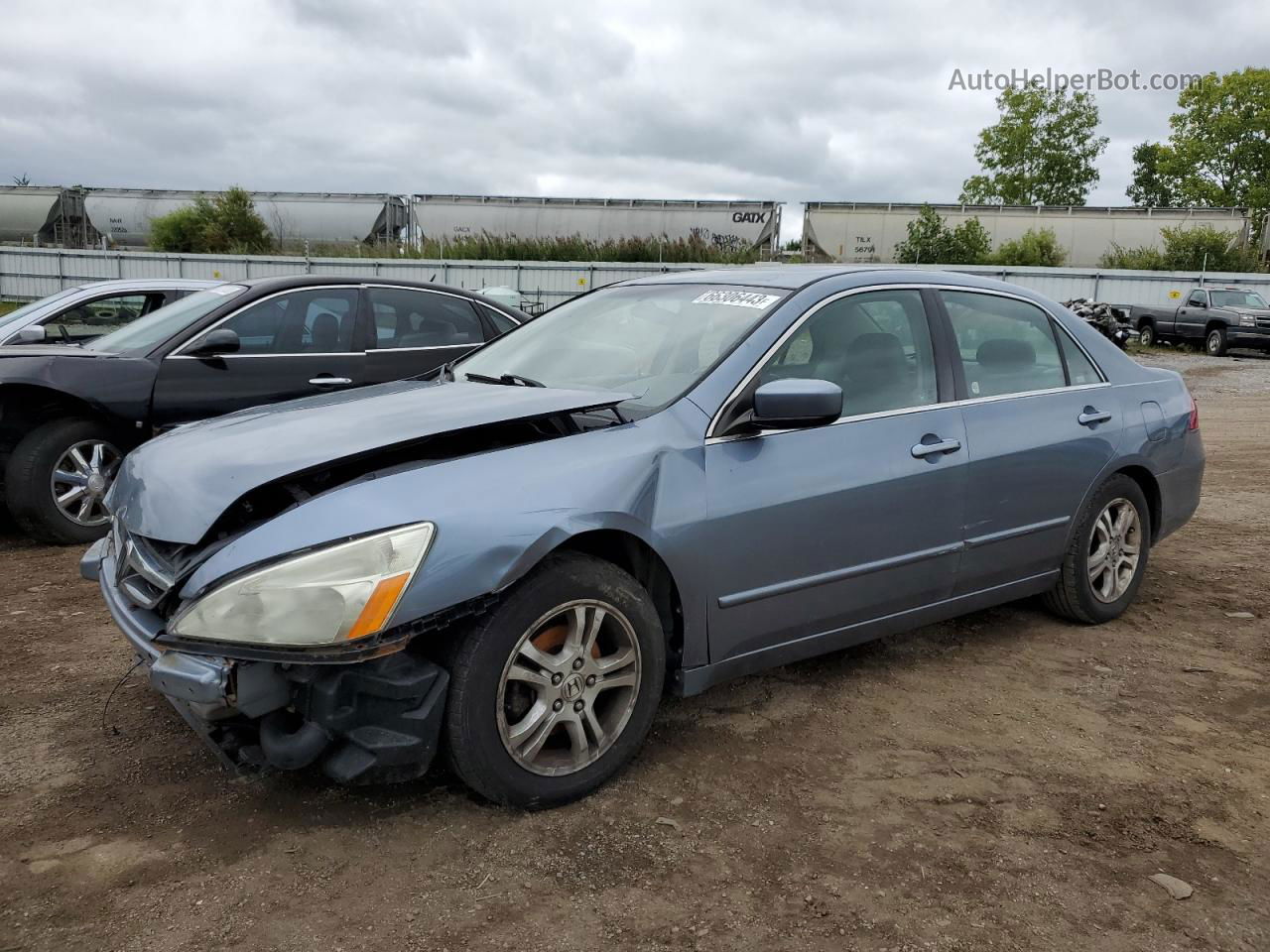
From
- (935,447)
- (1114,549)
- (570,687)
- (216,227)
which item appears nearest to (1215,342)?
(1114,549)

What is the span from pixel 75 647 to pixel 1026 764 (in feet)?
12.0

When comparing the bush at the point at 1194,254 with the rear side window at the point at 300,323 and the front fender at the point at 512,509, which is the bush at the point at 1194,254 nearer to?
the rear side window at the point at 300,323

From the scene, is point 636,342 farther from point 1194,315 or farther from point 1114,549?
point 1194,315

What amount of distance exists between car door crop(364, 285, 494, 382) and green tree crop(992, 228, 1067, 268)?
31.6 meters

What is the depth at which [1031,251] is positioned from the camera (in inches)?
1391

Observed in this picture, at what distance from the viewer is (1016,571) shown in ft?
13.6

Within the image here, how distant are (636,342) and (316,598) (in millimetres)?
1728

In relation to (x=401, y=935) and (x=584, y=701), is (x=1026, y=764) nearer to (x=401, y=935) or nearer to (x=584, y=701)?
(x=584, y=701)

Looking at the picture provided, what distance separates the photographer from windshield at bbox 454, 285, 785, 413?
346cm

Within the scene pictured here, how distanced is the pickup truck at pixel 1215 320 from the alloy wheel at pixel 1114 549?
22875 mm

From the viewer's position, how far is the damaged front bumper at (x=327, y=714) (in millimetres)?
2496

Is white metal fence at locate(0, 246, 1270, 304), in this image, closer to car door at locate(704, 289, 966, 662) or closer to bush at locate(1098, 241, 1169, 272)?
bush at locate(1098, 241, 1169, 272)

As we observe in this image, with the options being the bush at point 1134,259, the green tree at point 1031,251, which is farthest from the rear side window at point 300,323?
the bush at point 1134,259

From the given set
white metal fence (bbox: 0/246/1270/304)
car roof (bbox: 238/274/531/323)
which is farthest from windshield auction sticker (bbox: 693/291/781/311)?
white metal fence (bbox: 0/246/1270/304)
